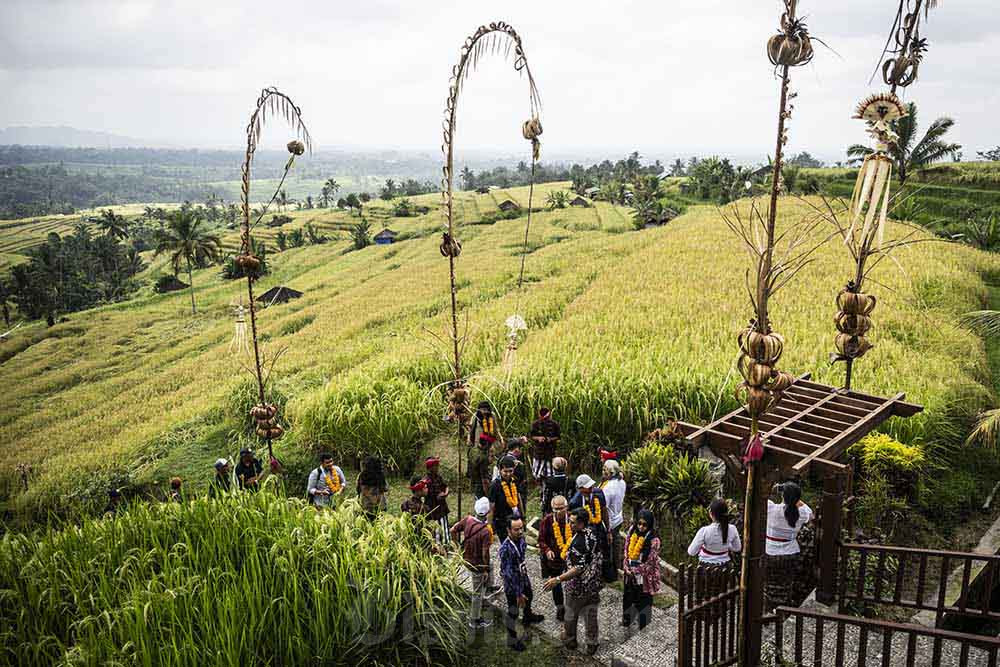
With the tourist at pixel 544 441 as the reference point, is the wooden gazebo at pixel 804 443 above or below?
above

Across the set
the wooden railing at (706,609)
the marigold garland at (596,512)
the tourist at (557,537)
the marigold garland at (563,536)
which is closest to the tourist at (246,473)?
the tourist at (557,537)

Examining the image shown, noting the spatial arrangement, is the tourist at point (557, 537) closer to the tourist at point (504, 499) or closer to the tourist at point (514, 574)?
the tourist at point (514, 574)

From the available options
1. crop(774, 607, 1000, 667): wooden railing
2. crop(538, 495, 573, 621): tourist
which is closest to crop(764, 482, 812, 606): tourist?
crop(774, 607, 1000, 667): wooden railing

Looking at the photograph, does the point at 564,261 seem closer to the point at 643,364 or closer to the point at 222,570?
the point at 643,364

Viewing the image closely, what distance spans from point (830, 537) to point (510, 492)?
2686mm

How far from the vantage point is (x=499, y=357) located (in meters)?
12.3

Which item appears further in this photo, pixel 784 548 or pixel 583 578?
pixel 784 548

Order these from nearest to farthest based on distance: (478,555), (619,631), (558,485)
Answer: (619,631), (478,555), (558,485)

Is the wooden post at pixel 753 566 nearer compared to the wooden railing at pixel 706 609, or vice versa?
the wooden post at pixel 753 566

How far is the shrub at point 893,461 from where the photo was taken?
7043 millimetres

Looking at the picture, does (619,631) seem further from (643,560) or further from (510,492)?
(510,492)

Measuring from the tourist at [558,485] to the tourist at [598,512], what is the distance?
163 mm

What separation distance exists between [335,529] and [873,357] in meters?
8.45

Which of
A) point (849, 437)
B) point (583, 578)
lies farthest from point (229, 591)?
point (849, 437)
